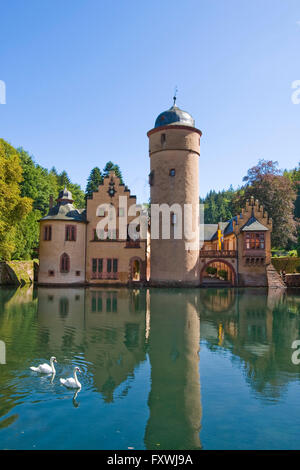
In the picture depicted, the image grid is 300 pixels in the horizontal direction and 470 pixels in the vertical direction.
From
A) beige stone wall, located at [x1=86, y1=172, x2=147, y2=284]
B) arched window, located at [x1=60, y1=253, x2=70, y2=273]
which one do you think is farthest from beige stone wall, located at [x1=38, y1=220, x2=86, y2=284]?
beige stone wall, located at [x1=86, y1=172, x2=147, y2=284]

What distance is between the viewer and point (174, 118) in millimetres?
41344

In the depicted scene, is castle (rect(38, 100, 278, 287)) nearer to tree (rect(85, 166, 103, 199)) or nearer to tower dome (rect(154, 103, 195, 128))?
tower dome (rect(154, 103, 195, 128))

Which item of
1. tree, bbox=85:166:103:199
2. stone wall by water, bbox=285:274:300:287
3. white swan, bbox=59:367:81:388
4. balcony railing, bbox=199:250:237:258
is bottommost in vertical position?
white swan, bbox=59:367:81:388

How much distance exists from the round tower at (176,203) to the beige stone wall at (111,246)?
256cm

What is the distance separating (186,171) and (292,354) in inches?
1189

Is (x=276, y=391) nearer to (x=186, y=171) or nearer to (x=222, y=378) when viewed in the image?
(x=222, y=378)

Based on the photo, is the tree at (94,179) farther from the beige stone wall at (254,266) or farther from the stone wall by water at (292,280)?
the stone wall by water at (292,280)

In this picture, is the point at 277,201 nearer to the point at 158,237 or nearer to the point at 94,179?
the point at 158,237

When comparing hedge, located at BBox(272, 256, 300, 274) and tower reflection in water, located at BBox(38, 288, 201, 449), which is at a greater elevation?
hedge, located at BBox(272, 256, 300, 274)

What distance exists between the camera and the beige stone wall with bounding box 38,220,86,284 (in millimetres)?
40875

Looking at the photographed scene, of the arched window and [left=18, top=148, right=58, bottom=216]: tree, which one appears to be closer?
the arched window

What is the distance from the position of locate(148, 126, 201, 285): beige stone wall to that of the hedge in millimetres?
11712
